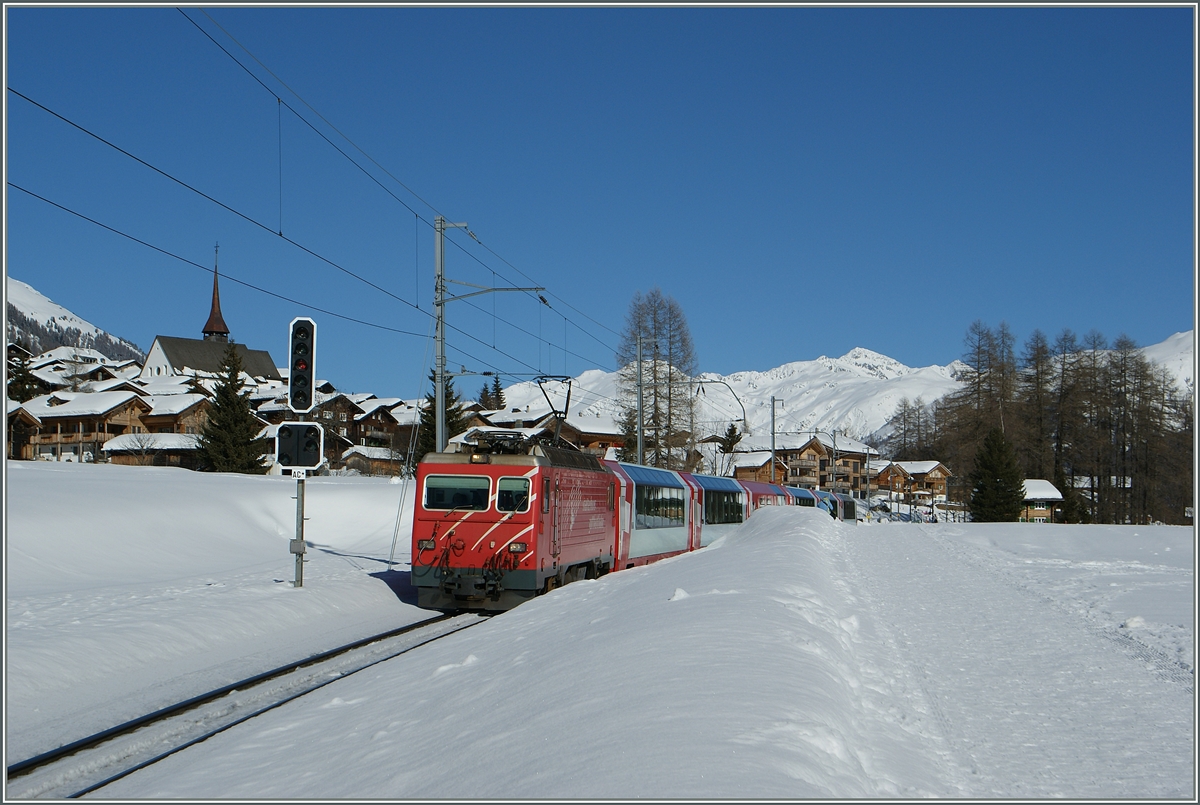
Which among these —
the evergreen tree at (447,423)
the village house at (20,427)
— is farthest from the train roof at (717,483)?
the village house at (20,427)

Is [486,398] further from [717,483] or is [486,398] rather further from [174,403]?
[717,483]

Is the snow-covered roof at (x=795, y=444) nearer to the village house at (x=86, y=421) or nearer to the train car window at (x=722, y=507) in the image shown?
the village house at (x=86, y=421)

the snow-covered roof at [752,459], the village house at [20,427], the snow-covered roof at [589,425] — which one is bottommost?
the snow-covered roof at [752,459]

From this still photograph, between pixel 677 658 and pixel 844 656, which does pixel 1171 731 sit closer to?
pixel 844 656

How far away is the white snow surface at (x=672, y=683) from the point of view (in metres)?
5.49

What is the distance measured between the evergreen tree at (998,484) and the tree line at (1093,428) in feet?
26.1

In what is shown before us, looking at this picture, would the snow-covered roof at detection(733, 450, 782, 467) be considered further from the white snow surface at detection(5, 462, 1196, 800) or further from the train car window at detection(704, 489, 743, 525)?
the white snow surface at detection(5, 462, 1196, 800)

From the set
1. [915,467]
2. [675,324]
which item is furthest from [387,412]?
[915,467]

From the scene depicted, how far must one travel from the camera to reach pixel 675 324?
2413 inches

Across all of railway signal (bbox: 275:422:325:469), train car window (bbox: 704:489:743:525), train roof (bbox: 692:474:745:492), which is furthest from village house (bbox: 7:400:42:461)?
railway signal (bbox: 275:422:325:469)

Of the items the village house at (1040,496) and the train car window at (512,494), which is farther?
the village house at (1040,496)

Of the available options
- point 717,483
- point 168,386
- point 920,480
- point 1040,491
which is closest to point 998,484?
point 1040,491

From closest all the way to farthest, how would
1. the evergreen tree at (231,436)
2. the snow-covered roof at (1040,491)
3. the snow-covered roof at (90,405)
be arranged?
the evergreen tree at (231,436) → the snow-covered roof at (1040,491) → the snow-covered roof at (90,405)

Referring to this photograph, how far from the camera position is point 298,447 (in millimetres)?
15727
